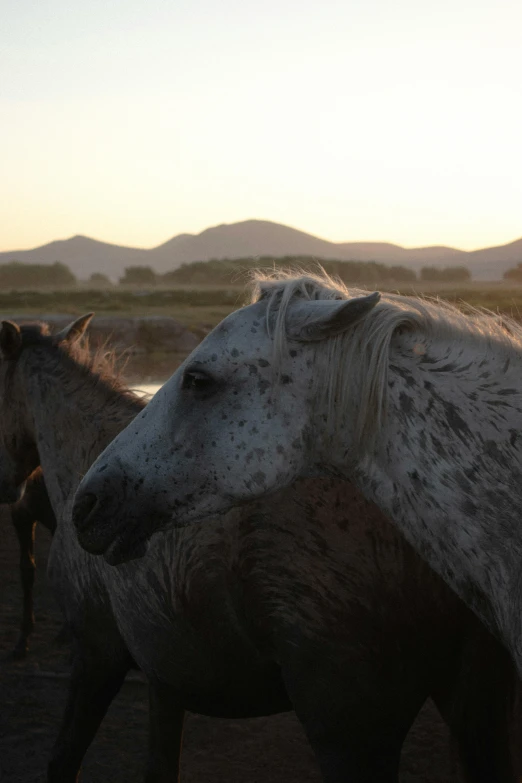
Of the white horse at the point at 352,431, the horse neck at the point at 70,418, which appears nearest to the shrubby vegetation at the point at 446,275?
the horse neck at the point at 70,418

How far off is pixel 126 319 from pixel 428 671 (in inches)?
1218

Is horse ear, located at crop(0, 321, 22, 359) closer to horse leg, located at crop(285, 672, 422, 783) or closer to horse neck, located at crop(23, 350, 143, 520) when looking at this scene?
horse neck, located at crop(23, 350, 143, 520)

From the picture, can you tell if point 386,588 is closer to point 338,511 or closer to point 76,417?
point 338,511

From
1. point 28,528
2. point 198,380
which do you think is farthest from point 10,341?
point 28,528

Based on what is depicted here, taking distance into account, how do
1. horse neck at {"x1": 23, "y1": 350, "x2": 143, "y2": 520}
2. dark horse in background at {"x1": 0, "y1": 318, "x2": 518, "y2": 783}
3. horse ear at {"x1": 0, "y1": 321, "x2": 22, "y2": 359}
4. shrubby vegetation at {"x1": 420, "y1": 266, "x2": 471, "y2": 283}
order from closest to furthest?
dark horse in background at {"x1": 0, "y1": 318, "x2": 518, "y2": 783} → horse neck at {"x1": 23, "y1": 350, "x2": 143, "y2": 520} → horse ear at {"x1": 0, "y1": 321, "x2": 22, "y2": 359} → shrubby vegetation at {"x1": 420, "y1": 266, "x2": 471, "y2": 283}

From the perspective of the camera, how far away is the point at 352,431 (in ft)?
7.22

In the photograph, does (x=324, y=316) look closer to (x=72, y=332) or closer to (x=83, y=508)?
(x=83, y=508)

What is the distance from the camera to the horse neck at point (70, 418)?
373 cm

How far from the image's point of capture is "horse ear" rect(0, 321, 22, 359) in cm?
416

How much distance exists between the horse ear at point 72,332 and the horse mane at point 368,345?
216 cm

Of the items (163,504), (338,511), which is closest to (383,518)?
(338,511)

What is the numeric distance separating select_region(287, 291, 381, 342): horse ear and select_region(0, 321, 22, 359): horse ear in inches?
92.6

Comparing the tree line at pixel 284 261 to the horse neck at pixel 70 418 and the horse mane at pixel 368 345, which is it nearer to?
the horse neck at pixel 70 418

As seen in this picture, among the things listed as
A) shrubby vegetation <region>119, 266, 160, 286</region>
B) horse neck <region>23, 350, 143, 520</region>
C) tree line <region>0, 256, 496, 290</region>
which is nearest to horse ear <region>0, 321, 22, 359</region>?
horse neck <region>23, 350, 143, 520</region>
